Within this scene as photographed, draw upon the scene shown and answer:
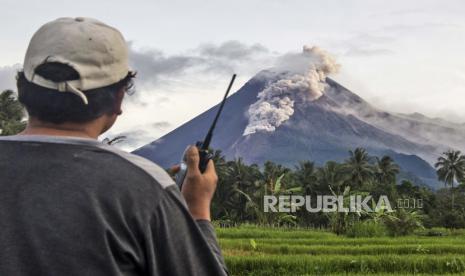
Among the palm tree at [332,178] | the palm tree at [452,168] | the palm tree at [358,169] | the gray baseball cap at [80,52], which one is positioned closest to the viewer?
the gray baseball cap at [80,52]

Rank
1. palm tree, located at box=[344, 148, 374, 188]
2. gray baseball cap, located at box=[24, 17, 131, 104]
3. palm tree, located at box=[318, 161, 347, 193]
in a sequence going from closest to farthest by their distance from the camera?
gray baseball cap, located at box=[24, 17, 131, 104]
palm tree, located at box=[318, 161, 347, 193]
palm tree, located at box=[344, 148, 374, 188]

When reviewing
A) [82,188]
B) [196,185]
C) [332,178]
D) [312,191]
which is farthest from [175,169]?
[332,178]

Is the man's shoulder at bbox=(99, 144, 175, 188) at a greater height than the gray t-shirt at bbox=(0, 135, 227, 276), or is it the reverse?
the man's shoulder at bbox=(99, 144, 175, 188)

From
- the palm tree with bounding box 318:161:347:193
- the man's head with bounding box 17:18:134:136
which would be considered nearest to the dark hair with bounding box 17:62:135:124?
the man's head with bounding box 17:18:134:136

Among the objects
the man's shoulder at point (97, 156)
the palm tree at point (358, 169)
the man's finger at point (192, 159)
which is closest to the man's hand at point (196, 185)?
the man's finger at point (192, 159)

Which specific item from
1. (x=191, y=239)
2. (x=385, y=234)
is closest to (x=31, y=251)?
(x=191, y=239)

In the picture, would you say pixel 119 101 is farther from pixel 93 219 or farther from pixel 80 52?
pixel 93 219

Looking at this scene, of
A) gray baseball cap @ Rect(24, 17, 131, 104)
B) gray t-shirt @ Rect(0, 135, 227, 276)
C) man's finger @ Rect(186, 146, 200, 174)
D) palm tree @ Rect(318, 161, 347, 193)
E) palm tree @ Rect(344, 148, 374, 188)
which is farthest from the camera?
palm tree @ Rect(344, 148, 374, 188)

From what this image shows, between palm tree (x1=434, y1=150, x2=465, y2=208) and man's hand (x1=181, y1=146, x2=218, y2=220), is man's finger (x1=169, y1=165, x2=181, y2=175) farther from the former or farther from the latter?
palm tree (x1=434, y1=150, x2=465, y2=208)

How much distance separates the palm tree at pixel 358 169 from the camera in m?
59.8

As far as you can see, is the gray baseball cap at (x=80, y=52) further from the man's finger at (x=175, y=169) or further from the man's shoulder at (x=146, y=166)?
the man's finger at (x=175, y=169)

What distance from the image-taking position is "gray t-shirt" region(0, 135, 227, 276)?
1.51 m

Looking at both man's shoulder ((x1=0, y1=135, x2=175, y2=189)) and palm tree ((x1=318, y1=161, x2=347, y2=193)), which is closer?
man's shoulder ((x1=0, y1=135, x2=175, y2=189))

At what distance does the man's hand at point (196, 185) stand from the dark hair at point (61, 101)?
0.86ft
